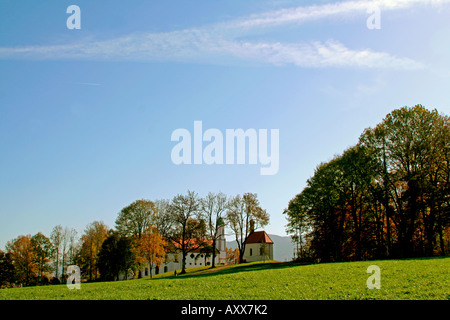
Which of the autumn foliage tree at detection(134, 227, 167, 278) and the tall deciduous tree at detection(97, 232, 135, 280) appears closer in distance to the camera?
the tall deciduous tree at detection(97, 232, 135, 280)

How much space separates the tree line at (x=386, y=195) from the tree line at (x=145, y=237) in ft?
52.1

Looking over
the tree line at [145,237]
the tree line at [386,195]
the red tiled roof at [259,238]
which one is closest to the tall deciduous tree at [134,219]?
the tree line at [145,237]

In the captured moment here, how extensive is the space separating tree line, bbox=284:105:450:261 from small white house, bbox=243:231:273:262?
34967 millimetres

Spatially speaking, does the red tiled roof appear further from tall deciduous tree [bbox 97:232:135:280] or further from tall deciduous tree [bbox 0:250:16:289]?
tall deciduous tree [bbox 0:250:16:289]

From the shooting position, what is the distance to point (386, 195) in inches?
1922

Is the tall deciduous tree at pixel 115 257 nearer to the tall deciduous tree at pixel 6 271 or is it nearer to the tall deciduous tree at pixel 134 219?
the tall deciduous tree at pixel 134 219

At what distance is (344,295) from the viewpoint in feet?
54.5

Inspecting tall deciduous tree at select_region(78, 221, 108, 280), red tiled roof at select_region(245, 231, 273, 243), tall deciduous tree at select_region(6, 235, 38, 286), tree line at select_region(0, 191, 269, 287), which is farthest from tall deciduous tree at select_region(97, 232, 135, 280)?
red tiled roof at select_region(245, 231, 273, 243)

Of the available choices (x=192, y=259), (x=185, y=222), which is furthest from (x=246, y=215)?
(x=192, y=259)

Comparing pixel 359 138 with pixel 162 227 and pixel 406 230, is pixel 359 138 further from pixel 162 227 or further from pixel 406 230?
pixel 162 227

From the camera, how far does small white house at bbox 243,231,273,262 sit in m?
93.1
